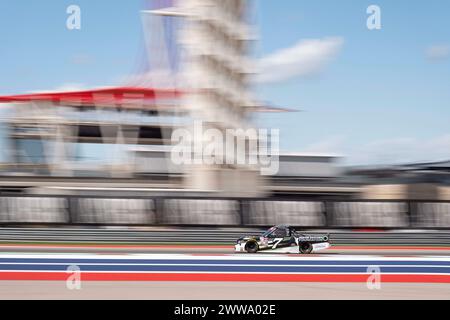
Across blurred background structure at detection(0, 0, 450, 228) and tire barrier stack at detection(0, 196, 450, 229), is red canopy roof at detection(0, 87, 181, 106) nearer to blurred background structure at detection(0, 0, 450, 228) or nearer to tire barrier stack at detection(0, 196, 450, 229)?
blurred background structure at detection(0, 0, 450, 228)

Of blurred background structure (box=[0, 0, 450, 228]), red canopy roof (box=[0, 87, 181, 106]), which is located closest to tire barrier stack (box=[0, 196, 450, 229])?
blurred background structure (box=[0, 0, 450, 228])

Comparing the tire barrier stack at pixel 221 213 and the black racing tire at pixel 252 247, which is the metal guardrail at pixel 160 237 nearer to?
the tire barrier stack at pixel 221 213

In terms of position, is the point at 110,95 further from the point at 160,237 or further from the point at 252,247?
the point at 252,247

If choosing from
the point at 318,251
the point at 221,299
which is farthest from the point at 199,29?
the point at 221,299

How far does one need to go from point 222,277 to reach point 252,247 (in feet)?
5.97

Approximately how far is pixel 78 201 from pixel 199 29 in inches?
317

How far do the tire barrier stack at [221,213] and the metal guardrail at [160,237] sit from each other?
120 centimetres

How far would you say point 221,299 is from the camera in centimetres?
719

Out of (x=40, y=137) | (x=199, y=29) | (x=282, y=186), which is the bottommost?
(x=282, y=186)

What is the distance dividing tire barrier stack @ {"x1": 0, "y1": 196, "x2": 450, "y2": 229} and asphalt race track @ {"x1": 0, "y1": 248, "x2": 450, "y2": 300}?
321 cm

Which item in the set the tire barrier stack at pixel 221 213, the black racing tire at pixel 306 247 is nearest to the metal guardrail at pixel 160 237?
the tire barrier stack at pixel 221 213

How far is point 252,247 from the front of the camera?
10492 mm

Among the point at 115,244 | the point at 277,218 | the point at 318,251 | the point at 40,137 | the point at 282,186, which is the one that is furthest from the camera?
the point at 40,137
